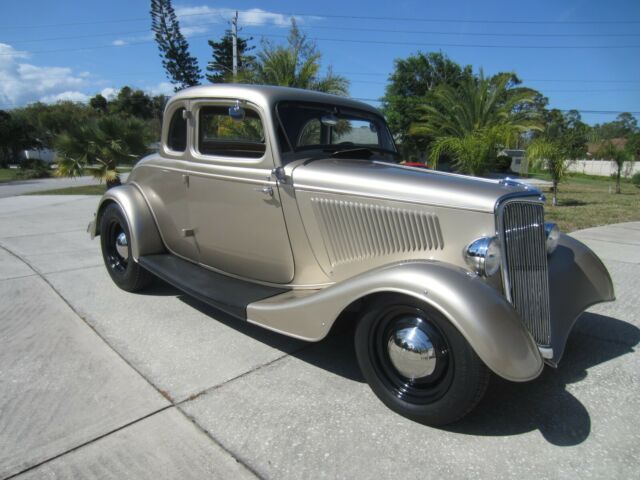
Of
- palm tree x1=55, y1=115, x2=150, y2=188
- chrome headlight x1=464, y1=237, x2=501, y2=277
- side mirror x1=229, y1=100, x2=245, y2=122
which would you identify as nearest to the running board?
side mirror x1=229, y1=100, x2=245, y2=122

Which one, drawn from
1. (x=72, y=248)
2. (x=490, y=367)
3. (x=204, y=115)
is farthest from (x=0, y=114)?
(x=490, y=367)

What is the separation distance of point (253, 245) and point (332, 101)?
133 cm

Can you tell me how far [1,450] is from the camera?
1.98 meters

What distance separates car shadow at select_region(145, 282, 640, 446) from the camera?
2223 mm

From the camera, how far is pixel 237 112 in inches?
123

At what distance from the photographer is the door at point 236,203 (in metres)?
3.00

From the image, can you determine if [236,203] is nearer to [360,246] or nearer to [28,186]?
[360,246]

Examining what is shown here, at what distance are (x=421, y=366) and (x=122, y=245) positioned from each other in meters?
3.18

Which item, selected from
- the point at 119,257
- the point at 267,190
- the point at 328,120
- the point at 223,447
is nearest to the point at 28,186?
the point at 119,257

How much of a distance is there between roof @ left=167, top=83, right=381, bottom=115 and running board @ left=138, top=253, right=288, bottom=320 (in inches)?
51.2

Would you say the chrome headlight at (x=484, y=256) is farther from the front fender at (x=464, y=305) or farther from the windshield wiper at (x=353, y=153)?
the windshield wiper at (x=353, y=153)

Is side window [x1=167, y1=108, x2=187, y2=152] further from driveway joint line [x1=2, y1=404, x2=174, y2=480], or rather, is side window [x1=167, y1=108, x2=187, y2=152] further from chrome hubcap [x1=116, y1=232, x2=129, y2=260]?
driveway joint line [x1=2, y1=404, x2=174, y2=480]

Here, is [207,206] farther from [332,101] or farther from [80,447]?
[80,447]

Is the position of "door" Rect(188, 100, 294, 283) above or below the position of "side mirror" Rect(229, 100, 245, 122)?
below
